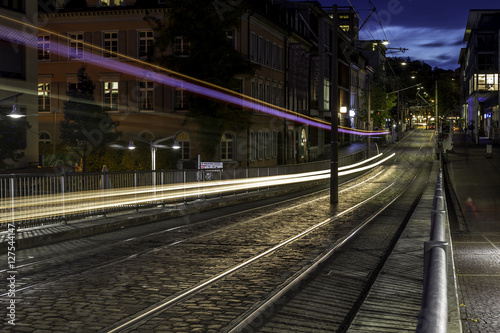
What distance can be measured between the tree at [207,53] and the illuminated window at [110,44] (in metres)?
10.3

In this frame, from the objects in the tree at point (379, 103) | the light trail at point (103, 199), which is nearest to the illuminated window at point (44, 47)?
the light trail at point (103, 199)

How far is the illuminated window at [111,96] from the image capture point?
4528 centimetres

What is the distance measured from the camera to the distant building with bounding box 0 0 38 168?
30.9 m

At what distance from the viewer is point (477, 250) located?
13.2 meters

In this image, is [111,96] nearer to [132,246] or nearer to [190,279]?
[132,246]

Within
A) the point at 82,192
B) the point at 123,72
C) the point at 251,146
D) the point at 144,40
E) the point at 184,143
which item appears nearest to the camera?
the point at 82,192

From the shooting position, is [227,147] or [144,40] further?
[227,147]

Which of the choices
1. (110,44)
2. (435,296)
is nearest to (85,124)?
(110,44)

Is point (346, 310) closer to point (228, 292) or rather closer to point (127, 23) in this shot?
point (228, 292)

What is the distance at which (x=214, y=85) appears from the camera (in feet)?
114

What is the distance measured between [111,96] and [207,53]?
42.3ft

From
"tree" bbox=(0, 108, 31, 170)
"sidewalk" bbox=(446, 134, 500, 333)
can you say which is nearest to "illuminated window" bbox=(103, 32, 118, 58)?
"tree" bbox=(0, 108, 31, 170)

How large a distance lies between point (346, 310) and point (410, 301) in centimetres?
83

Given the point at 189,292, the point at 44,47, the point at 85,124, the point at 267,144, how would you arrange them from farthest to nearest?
the point at 267,144 → the point at 44,47 → the point at 85,124 → the point at 189,292
